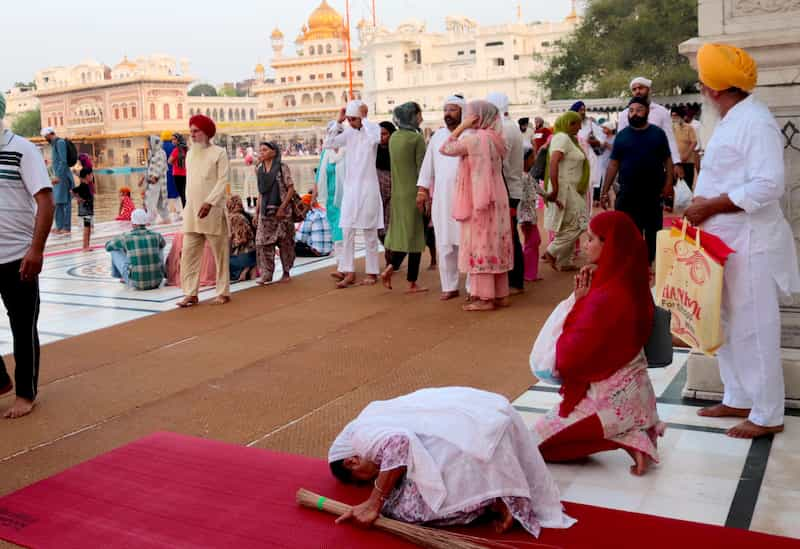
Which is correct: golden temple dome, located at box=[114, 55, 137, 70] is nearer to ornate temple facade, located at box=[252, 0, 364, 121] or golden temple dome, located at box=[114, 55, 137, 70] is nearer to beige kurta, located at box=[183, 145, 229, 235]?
Answer: ornate temple facade, located at box=[252, 0, 364, 121]

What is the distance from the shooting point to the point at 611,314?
2652 mm

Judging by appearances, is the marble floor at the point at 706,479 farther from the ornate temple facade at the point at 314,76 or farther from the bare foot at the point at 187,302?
the ornate temple facade at the point at 314,76

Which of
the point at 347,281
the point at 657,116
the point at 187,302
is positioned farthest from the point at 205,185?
the point at 657,116

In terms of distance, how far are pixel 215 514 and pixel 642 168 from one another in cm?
394

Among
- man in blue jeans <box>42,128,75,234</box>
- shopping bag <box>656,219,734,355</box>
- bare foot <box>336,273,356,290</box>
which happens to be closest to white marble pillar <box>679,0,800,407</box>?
shopping bag <box>656,219,734,355</box>

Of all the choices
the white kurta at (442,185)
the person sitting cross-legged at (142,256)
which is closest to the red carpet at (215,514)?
the white kurta at (442,185)

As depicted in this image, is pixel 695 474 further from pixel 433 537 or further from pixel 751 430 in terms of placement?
pixel 433 537

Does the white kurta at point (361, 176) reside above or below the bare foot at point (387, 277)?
above

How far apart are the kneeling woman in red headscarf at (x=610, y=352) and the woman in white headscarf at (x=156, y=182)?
9.31 metres

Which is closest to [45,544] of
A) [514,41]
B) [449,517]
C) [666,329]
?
[449,517]

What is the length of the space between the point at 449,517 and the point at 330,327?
281 cm

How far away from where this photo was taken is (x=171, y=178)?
11.8 meters

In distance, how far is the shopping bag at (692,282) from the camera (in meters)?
2.90

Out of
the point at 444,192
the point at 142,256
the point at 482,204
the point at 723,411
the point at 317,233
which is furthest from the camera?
the point at 317,233
